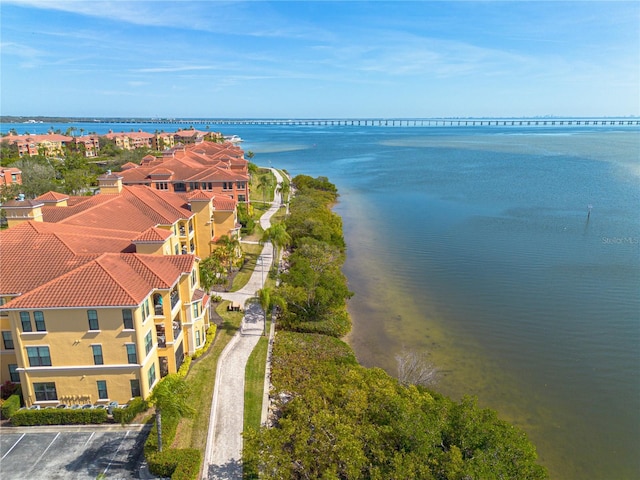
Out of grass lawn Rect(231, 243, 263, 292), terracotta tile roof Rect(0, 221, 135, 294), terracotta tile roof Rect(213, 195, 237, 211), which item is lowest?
grass lawn Rect(231, 243, 263, 292)

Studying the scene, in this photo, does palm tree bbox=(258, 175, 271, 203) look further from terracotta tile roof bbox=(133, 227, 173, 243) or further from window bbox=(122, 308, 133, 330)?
window bbox=(122, 308, 133, 330)

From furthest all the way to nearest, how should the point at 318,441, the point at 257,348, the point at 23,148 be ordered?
the point at 23,148 → the point at 257,348 → the point at 318,441

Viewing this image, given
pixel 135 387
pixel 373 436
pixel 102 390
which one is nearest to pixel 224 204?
pixel 135 387

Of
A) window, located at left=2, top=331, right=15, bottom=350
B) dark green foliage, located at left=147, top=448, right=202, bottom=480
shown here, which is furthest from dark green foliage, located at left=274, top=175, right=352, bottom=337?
window, located at left=2, top=331, right=15, bottom=350

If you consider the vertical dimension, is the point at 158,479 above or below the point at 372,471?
below

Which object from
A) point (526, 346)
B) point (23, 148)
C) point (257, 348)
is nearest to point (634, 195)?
point (526, 346)

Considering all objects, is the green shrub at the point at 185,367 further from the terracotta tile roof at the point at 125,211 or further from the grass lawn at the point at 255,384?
the terracotta tile roof at the point at 125,211

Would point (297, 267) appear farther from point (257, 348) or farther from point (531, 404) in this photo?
point (531, 404)
